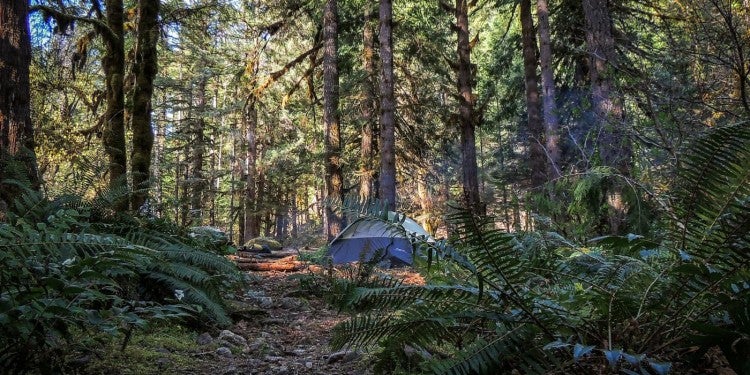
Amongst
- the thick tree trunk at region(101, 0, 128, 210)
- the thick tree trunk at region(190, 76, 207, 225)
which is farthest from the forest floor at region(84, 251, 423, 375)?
the thick tree trunk at region(190, 76, 207, 225)

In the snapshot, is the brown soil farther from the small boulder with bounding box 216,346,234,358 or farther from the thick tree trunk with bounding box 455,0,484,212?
the thick tree trunk with bounding box 455,0,484,212

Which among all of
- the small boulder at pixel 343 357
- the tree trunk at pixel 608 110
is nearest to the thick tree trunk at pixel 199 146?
the tree trunk at pixel 608 110

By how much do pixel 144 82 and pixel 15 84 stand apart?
427cm

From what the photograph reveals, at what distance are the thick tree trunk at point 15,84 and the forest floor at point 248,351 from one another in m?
2.01

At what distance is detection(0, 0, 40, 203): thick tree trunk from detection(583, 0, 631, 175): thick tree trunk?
16.8ft

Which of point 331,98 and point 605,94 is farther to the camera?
point 331,98

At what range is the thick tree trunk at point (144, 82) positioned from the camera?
7.82 meters

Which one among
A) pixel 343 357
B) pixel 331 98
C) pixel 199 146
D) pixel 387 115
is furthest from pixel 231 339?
pixel 199 146

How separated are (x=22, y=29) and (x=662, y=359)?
5.60 m

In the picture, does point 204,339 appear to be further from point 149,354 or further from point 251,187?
point 251,187

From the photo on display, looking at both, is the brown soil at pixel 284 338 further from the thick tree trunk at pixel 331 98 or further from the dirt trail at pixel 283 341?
the thick tree trunk at pixel 331 98

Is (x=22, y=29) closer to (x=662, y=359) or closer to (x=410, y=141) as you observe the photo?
(x=662, y=359)

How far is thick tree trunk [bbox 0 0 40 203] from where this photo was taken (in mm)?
4141

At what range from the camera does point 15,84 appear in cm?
426
